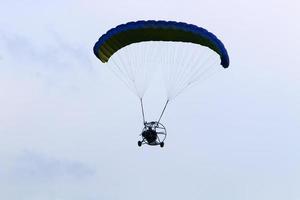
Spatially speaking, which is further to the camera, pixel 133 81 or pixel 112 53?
pixel 112 53

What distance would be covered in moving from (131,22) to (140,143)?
21.0ft

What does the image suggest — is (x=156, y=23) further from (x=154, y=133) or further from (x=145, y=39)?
(x=154, y=133)

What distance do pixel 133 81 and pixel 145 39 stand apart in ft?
12.0

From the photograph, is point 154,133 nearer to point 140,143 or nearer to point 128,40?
point 140,143

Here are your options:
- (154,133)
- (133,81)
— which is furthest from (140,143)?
(133,81)

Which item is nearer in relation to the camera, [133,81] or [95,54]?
[133,81]

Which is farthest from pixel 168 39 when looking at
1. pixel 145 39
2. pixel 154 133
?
pixel 154 133

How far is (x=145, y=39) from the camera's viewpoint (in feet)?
172

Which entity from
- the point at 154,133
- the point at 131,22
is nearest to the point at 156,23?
the point at 131,22

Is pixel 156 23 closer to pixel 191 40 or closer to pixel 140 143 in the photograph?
pixel 191 40

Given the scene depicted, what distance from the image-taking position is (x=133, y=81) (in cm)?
4959

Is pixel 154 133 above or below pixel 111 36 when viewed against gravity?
below

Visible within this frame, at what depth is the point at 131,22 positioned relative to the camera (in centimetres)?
5159

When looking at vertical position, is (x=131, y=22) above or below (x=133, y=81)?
above
